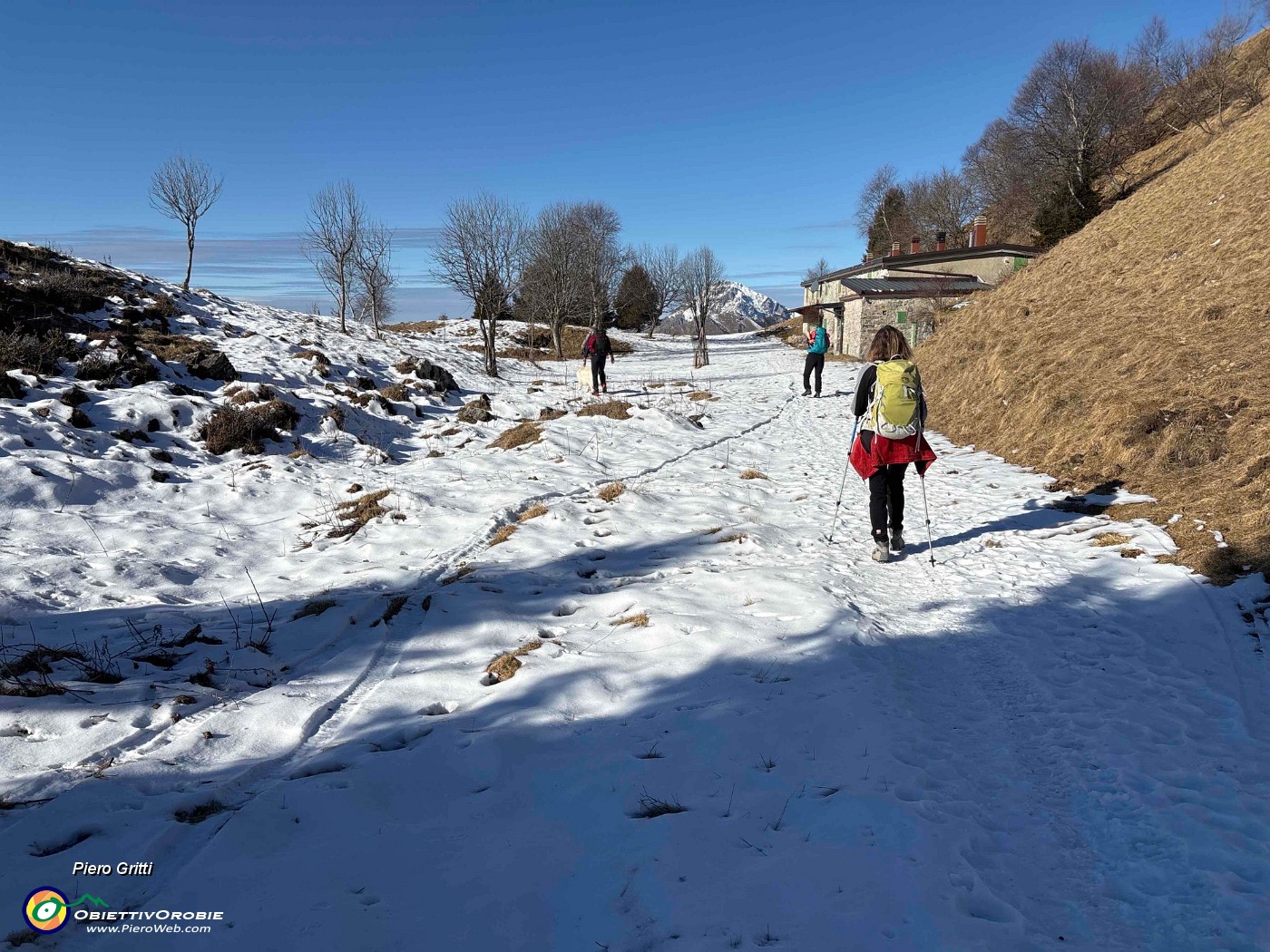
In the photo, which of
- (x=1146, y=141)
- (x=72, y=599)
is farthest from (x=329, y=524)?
(x=1146, y=141)

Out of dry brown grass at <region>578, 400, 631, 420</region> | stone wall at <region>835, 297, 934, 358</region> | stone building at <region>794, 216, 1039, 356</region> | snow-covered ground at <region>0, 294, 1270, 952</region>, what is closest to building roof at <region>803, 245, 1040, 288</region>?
stone building at <region>794, 216, 1039, 356</region>

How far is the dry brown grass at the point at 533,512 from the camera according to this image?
26.1ft

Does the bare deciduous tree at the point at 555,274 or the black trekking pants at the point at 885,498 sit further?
the bare deciduous tree at the point at 555,274

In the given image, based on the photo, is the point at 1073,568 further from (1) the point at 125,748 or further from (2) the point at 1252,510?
(1) the point at 125,748

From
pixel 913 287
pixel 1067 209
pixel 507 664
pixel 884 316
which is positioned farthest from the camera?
pixel 913 287

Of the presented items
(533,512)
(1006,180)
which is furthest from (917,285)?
(533,512)

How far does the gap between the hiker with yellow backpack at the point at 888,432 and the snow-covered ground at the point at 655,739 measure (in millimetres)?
453

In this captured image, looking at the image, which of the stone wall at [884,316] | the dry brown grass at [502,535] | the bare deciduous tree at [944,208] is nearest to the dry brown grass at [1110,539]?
the dry brown grass at [502,535]

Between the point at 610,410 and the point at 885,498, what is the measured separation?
9.00m

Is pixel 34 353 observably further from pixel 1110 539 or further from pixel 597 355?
pixel 1110 539

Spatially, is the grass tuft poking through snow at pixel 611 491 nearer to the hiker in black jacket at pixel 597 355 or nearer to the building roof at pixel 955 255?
the hiker in black jacket at pixel 597 355

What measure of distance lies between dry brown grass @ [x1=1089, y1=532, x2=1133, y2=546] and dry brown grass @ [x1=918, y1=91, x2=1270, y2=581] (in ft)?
1.20

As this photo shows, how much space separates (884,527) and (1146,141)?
5233cm

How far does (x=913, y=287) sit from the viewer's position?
3916 centimetres
